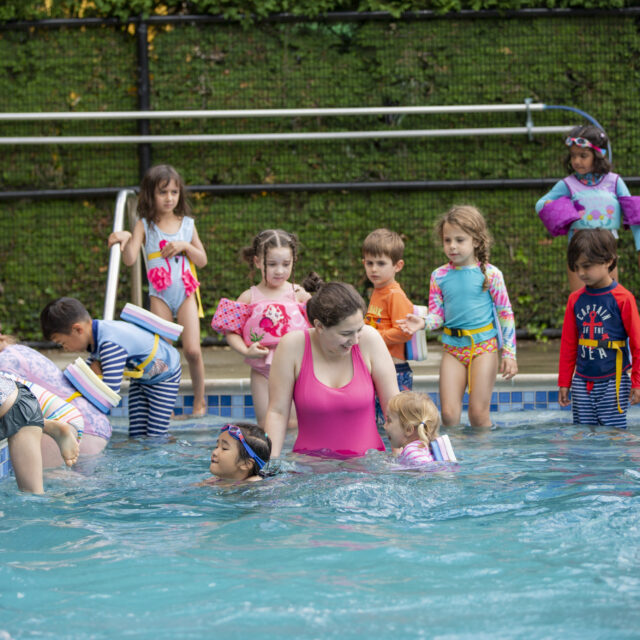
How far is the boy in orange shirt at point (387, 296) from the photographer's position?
569 cm

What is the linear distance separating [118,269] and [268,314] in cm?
163

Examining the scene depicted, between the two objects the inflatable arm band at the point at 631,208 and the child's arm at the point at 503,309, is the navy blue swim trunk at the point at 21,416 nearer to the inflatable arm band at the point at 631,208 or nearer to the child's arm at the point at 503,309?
the child's arm at the point at 503,309

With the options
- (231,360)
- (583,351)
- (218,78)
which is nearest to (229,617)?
(583,351)

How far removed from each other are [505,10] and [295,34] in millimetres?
1971

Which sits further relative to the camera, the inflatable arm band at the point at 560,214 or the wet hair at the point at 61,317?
the inflatable arm band at the point at 560,214

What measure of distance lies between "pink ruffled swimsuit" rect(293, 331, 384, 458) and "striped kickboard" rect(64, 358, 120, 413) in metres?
1.20

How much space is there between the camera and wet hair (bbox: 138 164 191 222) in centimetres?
652

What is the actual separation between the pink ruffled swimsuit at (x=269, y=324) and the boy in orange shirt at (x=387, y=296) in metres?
0.49

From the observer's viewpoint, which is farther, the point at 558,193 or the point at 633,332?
the point at 558,193

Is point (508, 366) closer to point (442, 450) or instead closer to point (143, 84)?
point (442, 450)

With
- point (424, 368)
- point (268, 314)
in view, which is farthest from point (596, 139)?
point (268, 314)

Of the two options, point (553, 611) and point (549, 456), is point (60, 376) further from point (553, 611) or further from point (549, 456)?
point (553, 611)

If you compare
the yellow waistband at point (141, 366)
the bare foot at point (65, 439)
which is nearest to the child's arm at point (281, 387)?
the bare foot at point (65, 439)

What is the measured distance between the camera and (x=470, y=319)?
5.68 m
